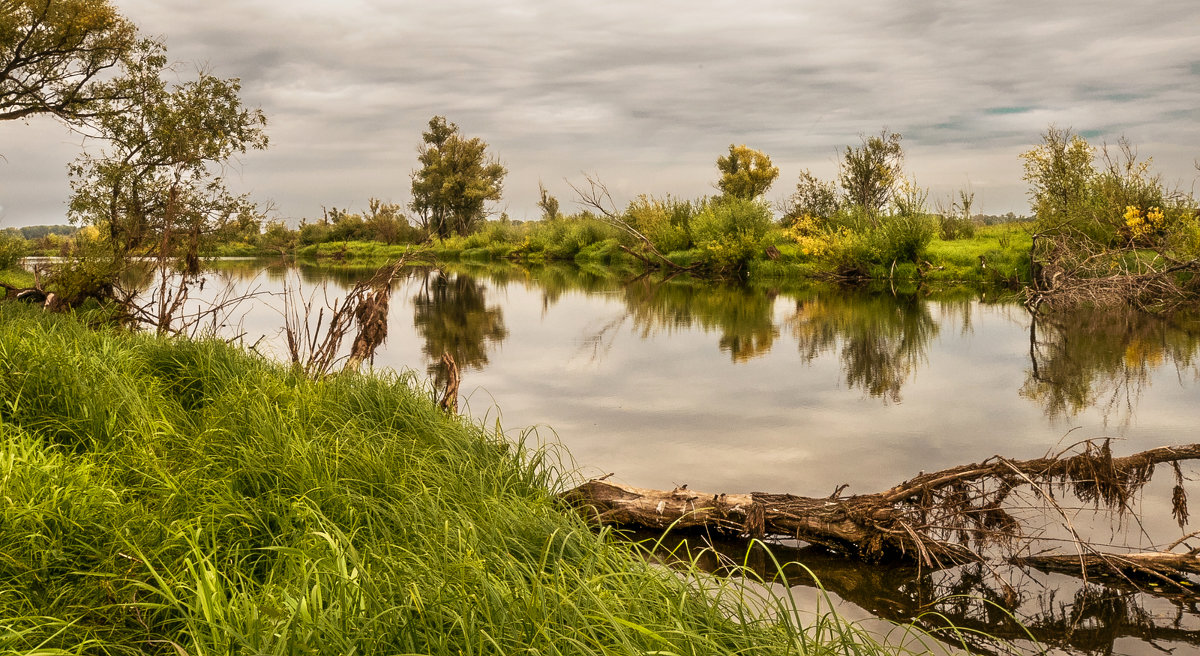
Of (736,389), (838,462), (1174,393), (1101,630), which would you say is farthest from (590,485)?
(1174,393)

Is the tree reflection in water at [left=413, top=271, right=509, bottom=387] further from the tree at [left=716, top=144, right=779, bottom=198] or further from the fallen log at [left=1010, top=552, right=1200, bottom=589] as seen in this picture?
the tree at [left=716, top=144, right=779, bottom=198]

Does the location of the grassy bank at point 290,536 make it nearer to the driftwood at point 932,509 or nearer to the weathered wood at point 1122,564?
the driftwood at point 932,509

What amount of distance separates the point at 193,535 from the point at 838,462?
473 cm

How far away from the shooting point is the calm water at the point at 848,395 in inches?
175

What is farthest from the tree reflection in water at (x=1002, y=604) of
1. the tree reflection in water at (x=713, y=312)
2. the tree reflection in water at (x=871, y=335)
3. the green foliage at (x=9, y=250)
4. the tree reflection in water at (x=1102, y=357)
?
the green foliage at (x=9, y=250)

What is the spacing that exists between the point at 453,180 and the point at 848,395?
48.6 m

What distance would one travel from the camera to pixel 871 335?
45.4 feet

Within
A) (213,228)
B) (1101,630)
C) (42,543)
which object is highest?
(213,228)

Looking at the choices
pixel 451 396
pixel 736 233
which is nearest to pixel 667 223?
pixel 736 233

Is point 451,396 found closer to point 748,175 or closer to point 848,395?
point 848,395

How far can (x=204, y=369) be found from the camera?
633cm

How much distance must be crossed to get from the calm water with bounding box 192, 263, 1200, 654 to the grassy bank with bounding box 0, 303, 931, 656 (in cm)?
130

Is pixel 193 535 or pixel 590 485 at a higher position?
pixel 193 535

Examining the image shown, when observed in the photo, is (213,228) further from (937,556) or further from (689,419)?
(937,556)
